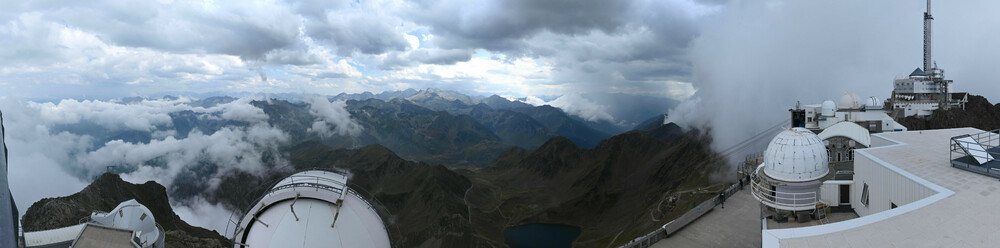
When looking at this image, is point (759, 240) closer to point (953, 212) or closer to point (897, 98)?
point (953, 212)

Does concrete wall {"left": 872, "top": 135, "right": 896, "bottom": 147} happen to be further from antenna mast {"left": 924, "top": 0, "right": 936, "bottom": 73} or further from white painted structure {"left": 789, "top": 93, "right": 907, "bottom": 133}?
antenna mast {"left": 924, "top": 0, "right": 936, "bottom": 73}

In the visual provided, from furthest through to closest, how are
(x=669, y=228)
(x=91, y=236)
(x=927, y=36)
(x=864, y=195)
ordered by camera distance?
(x=927, y=36) < (x=91, y=236) < (x=669, y=228) < (x=864, y=195)

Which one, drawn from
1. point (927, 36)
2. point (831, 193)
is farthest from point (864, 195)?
point (927, 36)

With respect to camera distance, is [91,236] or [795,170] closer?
[795,170]

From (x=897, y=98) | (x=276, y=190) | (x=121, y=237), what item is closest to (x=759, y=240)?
(x=276, y=190)

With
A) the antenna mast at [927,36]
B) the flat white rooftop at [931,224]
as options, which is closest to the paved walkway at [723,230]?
the flat white rooftop at [931,224]

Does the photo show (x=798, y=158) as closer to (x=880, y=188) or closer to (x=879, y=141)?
(x=880, y=188)

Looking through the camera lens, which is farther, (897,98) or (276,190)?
(897,98)
